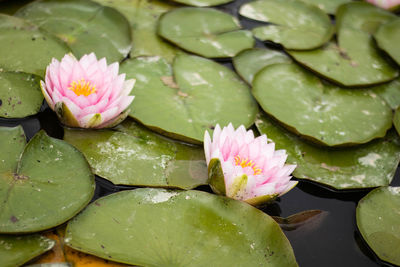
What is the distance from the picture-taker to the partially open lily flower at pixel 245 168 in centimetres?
194

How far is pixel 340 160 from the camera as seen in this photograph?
2410 mm

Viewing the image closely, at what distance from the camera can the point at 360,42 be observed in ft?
10.5

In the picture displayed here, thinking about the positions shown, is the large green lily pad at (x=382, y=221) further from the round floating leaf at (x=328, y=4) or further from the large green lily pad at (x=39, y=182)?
the round floating leaf at (x=328, y=4)

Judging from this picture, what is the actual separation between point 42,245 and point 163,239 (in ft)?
1.72

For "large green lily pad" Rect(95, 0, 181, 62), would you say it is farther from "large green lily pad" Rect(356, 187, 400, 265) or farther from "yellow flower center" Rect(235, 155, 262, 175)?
"large green lily pad" Rect(356, 187, 400, 265)

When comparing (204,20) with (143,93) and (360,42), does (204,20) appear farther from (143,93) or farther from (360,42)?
(360,42)

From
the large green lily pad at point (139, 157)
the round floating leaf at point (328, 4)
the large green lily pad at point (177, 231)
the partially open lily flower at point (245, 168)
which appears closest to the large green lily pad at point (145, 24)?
the large green lily pad at point (139, 157)

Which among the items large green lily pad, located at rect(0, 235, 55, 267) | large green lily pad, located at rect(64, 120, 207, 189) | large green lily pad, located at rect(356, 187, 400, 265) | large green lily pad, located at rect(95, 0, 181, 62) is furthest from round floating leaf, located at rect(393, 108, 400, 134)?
large green lily pad, located at rect(0, 235, 55, 267)

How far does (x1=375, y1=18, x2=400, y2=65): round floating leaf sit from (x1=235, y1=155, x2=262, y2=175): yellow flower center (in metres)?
1.70

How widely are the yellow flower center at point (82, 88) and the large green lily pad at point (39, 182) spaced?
0.31 metres

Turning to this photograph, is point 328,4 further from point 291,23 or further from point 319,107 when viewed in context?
point 319,107

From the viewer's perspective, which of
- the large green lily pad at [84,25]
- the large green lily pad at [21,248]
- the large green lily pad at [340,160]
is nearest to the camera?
the large green lily pad at [21,248]

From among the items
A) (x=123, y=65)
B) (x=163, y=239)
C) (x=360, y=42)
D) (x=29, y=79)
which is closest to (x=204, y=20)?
(x=123, y=65)

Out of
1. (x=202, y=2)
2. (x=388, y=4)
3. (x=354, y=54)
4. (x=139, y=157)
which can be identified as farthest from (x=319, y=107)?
(x=388, y=4)
